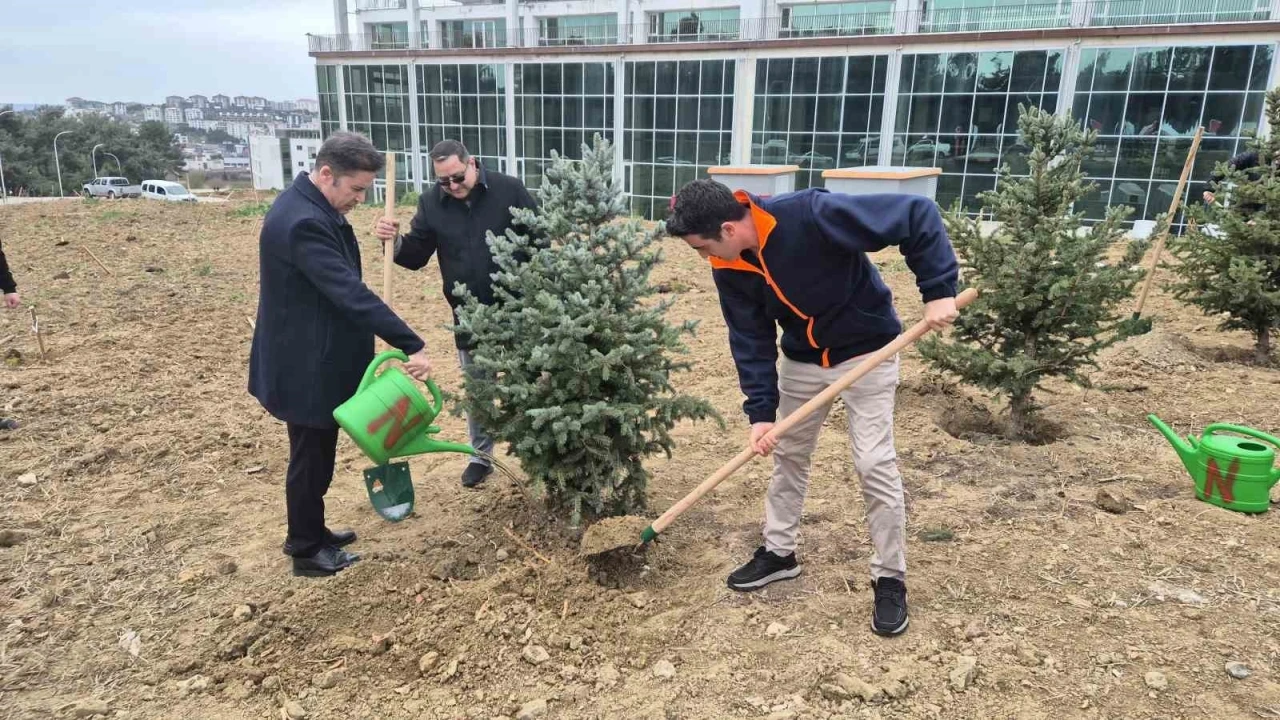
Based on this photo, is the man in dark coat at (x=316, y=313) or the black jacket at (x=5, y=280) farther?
the black jacket at (x=5, y=280)

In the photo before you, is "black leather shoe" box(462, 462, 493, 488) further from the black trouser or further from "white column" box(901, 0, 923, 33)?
"white column" box(901, 0, 923, 33)

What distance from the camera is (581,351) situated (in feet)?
10.9

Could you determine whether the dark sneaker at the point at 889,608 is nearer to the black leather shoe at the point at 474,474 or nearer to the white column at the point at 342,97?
the black leather shoe at the point at 474,474

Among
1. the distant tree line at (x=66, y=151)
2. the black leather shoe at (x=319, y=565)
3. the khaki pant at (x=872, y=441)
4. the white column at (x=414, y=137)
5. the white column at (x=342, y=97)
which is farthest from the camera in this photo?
the distant tree line at (x=66, y=151)

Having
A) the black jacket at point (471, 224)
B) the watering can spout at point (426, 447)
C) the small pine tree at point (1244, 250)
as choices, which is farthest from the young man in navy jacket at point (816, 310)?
the small pine tree at point (1244, 250)

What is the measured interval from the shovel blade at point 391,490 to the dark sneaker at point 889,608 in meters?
2.07

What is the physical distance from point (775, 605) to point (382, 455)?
170 cm

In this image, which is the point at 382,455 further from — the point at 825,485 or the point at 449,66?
the point at 449,66

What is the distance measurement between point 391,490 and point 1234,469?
3911 millimetres

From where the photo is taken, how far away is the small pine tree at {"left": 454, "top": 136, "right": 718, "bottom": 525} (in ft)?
11.0

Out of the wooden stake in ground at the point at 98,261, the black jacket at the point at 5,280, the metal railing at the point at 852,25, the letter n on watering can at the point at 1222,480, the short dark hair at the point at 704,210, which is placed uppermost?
the metal railing at the point at 852,25

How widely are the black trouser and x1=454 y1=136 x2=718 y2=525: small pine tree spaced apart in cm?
64

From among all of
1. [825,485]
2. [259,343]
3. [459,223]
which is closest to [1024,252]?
[825,485]

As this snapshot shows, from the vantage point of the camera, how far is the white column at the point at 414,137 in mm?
32531
